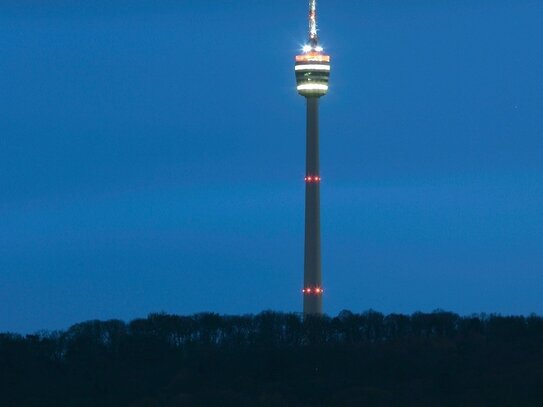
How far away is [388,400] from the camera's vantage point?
130m

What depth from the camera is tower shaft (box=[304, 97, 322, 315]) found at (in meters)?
186

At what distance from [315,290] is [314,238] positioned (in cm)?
512

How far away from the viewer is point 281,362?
158 m

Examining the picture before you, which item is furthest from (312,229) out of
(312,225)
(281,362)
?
(281,362)

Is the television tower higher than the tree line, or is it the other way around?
the television tower

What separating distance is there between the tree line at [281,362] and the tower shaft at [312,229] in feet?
12.5

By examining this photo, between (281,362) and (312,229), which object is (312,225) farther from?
(281,362)

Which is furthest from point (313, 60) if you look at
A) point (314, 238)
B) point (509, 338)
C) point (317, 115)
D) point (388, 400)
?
point (388, 400)

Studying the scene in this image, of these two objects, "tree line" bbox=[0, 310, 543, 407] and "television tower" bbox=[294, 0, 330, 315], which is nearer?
"tree line" bbox=[0, 310, 543, 407]

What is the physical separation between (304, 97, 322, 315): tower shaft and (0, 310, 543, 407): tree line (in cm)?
382

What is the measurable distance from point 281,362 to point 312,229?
Result: 30.3 m

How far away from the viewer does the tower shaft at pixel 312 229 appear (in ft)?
609

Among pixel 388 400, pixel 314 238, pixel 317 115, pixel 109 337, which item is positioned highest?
pixel 317 115

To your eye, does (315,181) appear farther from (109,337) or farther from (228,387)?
(228,387)
